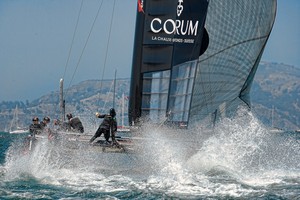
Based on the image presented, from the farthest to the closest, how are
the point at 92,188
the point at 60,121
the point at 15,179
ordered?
the point at 60,121 → the point at 15,179 → the point at 92,188

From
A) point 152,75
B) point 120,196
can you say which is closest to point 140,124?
point 152,75

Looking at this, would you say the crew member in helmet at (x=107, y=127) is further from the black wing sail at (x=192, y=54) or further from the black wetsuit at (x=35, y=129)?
the black wing sail at (x=192, y=54)

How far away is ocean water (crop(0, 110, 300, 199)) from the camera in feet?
42.1

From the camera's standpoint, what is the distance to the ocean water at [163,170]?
42.1 ft

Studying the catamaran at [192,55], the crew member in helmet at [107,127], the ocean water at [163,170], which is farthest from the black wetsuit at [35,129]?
the catamaran at [192,55]

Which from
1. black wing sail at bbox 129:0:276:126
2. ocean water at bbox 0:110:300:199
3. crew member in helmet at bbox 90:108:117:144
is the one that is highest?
black wing sail at bbox 129:0:276:126

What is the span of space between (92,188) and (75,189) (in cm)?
37

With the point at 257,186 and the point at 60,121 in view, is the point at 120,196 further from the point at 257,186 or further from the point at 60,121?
the point at 60,121

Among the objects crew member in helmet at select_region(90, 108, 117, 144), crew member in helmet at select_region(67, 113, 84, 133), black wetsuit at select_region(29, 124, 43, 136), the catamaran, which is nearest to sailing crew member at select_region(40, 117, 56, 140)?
black wetsuit at select_region(29, 124, 43, 136)

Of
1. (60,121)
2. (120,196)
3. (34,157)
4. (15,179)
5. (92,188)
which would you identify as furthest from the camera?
(60,121)

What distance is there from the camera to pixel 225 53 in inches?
800

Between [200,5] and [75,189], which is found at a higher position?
[200,5]

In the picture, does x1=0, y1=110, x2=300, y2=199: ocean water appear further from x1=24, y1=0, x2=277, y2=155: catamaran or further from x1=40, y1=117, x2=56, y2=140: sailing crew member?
x1=24, y1=0, x2=277, y2=155: catamaran

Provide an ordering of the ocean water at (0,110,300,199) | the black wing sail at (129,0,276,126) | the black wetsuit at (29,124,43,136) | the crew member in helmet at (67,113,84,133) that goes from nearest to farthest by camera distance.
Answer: the ocean water at (0,110,300,199), the black wetsuit at (29,124,43,136), the crew member in helmet at (67,113,84,133), the black wing sail at (129,0,276,126)
